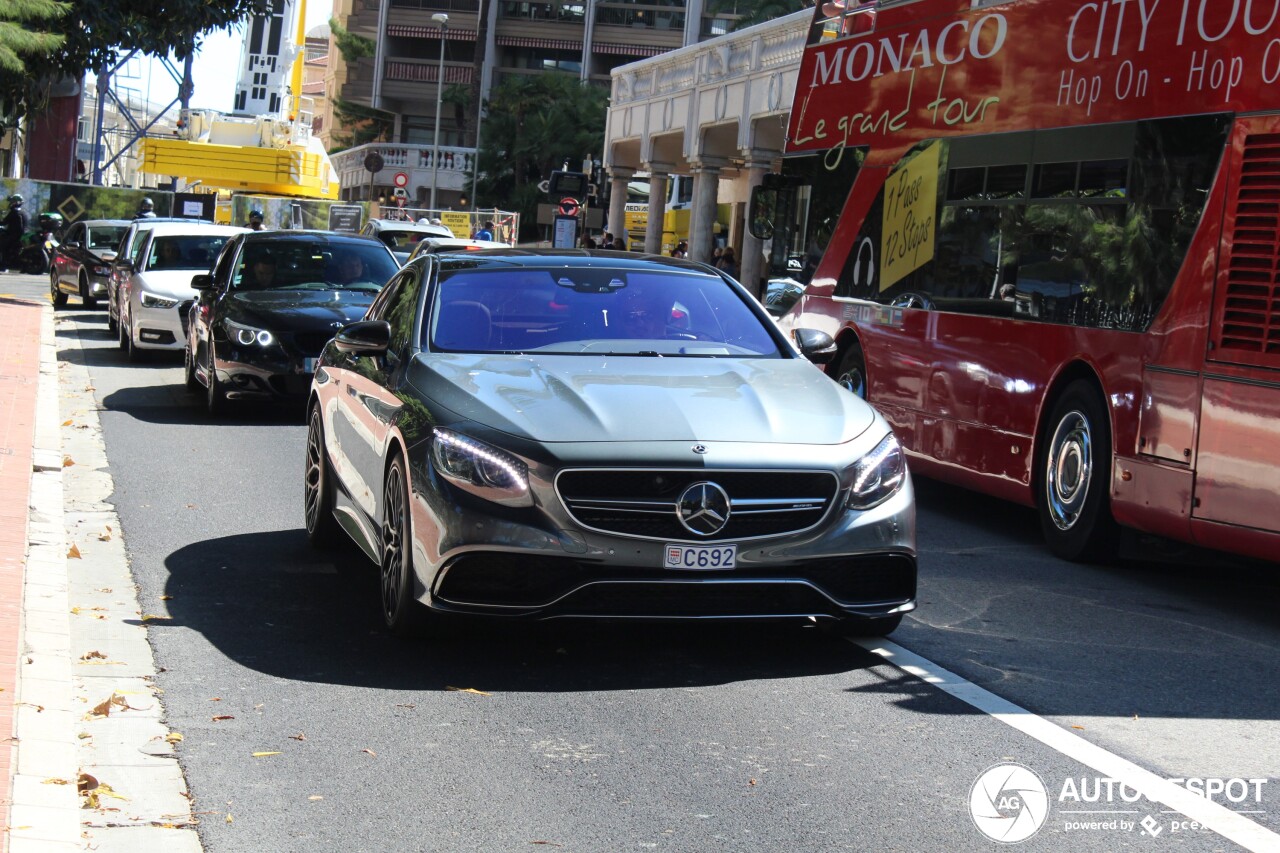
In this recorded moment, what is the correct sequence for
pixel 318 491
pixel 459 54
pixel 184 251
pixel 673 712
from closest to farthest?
1. pixel 673 712
2. pixel 318 491
3. pixel 184 251
4. pixel 459 54

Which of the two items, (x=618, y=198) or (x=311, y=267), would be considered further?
(x=618, y=198)

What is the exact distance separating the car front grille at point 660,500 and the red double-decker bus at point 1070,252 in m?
2.93

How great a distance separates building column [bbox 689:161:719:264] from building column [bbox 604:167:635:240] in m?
8.17

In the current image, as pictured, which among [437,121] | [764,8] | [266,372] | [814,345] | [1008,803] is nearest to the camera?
[1008,803]

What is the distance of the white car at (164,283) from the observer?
69.6 feet

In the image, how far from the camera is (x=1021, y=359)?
10922 mm

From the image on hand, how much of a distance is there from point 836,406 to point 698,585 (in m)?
1.08

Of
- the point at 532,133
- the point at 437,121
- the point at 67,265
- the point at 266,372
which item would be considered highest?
the point at 437,121

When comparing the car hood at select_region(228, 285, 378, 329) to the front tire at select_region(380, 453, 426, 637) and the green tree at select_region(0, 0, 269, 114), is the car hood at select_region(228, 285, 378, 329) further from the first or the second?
the green tree at select_region(0, 0, 269, 114)

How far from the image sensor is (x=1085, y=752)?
230 inches

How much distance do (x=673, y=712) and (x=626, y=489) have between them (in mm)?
814

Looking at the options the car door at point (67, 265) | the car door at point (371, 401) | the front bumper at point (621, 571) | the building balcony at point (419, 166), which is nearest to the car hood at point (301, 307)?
the car door at point (371, 401)

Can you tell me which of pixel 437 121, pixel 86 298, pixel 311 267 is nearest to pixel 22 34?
pixel 86 298

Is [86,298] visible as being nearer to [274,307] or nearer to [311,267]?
[311,267]
